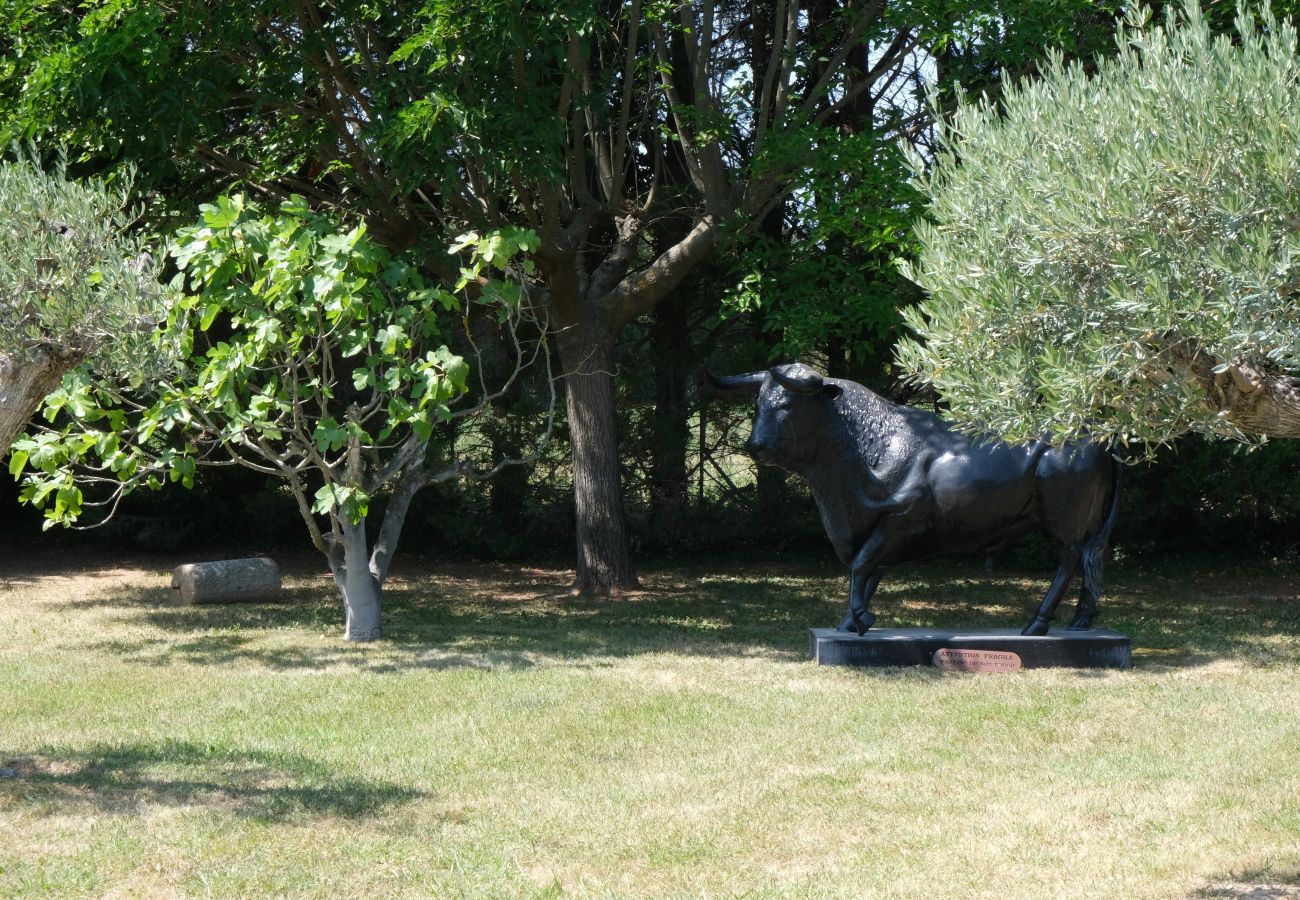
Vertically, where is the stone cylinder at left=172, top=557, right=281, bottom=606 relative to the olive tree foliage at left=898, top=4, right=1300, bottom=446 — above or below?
below

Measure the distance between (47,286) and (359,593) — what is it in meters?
5.36

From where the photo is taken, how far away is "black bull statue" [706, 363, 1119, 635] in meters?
9.70

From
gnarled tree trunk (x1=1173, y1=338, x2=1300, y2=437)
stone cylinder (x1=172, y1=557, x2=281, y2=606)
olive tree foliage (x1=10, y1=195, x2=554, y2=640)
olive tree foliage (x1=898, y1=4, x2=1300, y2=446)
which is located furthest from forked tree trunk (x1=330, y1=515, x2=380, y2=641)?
gnarled tree trunk (x1=1173, y1=338, x2=1300, y2=437)

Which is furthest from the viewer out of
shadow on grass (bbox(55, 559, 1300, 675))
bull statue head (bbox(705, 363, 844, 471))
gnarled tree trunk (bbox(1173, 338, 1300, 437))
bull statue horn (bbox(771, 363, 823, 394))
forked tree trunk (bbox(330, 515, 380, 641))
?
forked tree trunk (bbox(330, 515, 380, 641))

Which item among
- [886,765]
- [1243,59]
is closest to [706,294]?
[886,765]

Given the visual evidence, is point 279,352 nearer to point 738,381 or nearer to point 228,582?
point 738,381

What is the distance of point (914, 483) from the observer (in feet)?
32.3

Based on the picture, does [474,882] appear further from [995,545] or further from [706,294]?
[706,294]

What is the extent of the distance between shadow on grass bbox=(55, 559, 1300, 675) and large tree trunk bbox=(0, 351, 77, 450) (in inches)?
166

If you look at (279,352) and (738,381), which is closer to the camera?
(738,381)

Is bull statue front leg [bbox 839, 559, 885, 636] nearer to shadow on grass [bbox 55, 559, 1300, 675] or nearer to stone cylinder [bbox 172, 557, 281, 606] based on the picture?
shadow on grass [bbox 55, 559, 1300, 675]

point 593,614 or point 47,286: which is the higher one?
point 47,286

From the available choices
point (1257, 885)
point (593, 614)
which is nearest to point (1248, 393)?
point (1257, 885)

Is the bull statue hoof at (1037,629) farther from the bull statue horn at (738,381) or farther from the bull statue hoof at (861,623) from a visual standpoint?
the bull statue horn at (738,381)
